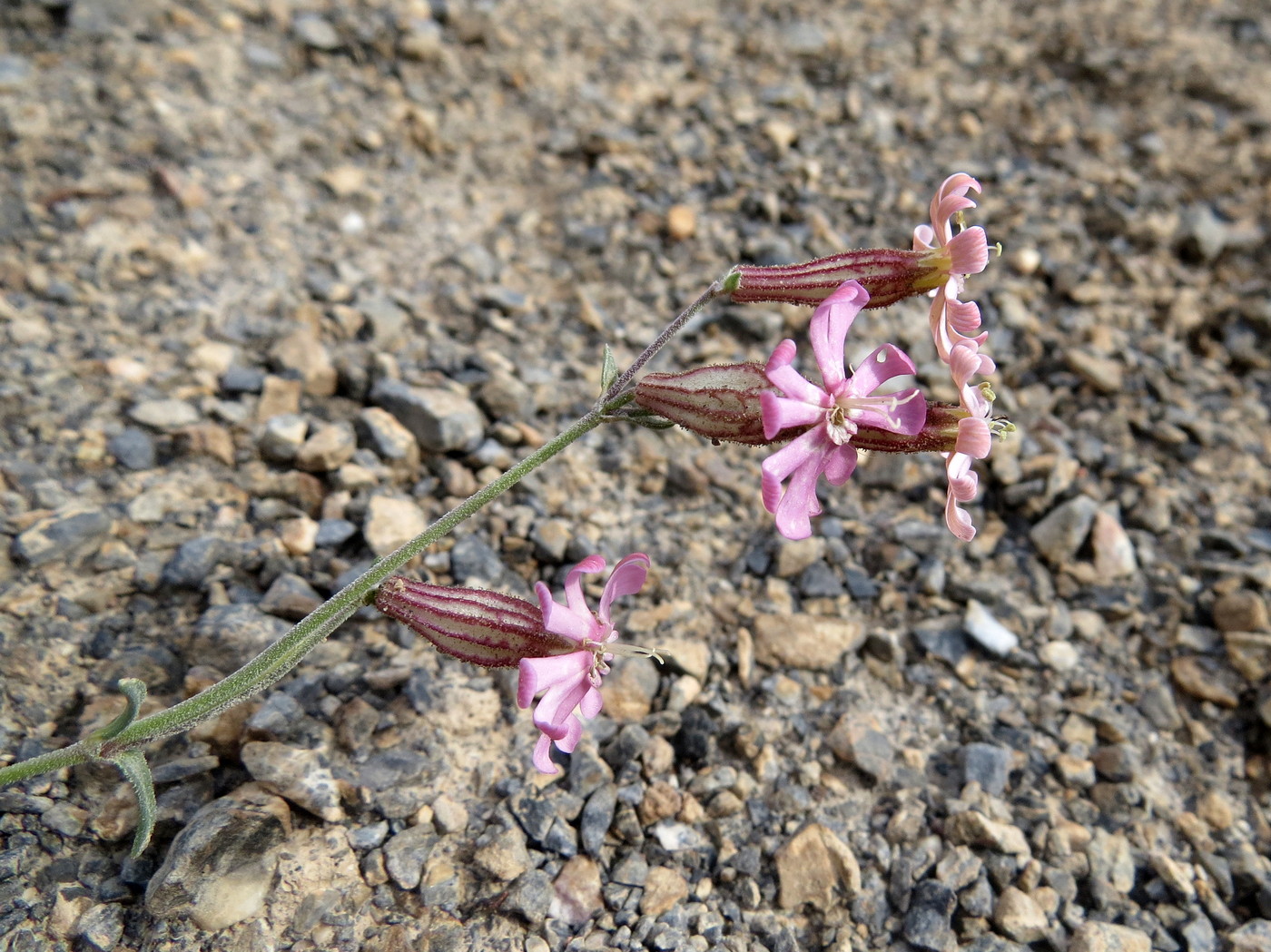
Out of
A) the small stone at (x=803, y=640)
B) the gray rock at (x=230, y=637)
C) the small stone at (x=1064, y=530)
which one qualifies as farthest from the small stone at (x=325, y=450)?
the small stone at (x=1064, y=530)

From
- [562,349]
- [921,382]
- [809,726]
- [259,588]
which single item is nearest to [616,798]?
[809,726]

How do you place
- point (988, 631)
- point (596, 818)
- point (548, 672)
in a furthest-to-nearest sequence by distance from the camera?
point (988, 631), point (596, 818), point (548, 672)

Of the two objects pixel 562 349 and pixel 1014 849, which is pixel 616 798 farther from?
pixel 562 349

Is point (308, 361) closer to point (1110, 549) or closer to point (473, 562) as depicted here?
point (473, 562)

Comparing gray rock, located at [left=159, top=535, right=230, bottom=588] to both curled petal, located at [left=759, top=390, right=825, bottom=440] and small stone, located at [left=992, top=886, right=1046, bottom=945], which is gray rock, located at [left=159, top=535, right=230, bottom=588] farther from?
small stone, located at [left=992, top=886, right=1046, bottom=945]

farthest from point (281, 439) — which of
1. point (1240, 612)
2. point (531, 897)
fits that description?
point (1240, 612)
